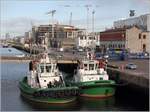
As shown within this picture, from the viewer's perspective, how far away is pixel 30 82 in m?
42.0

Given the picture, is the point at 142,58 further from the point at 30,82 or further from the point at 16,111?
the point at 16,111

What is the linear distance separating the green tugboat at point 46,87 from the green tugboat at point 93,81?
2.37 meters

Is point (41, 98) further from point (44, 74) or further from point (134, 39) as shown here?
point (134, 39)

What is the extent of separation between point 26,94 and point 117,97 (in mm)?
9542

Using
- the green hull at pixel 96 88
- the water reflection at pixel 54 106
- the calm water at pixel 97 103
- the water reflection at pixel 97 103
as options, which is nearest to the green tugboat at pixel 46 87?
the water reflection at pixel 54 106

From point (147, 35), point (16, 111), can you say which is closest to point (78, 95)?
point (16, 111)

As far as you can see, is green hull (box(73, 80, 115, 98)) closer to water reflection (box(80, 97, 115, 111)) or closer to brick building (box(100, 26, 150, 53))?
water reflection (box(80, 97, 115, 111))

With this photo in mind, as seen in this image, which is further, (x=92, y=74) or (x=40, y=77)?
(x=92, y=74)

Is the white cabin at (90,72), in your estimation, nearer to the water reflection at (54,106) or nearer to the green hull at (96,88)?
the green hull at (96,88)

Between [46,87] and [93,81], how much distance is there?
5171mm

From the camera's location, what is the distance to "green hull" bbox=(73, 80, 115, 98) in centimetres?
4131

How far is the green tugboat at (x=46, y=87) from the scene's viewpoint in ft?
123

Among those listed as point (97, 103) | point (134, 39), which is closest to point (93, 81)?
point (97, 103)

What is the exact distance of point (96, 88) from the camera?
136 feet
